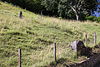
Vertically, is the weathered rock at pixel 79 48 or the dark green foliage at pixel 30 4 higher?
the dark green foliage at pixel 30 4

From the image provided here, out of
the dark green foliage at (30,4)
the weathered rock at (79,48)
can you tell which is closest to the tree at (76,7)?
the dark green foliage at (30,4)

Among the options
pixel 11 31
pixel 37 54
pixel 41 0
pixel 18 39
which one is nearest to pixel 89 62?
pixel 37 54

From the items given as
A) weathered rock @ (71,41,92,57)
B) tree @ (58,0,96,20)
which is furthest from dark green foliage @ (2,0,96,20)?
weathered rock @ (71,41,92,57)

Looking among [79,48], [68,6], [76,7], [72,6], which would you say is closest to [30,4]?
[68,6]

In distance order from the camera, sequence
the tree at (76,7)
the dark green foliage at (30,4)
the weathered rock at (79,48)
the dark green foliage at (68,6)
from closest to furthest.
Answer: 1. the weathered rock at (79,48)
2. the tree at (76,7)
3. the dark green foliage at (68,6)
4. the dark green foliage at (30,4)

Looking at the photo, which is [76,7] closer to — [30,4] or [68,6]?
[68,6]

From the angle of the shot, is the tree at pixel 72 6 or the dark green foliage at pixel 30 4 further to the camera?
the dark green foliage at pixel 30 4

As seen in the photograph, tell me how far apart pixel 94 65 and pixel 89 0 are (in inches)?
1012

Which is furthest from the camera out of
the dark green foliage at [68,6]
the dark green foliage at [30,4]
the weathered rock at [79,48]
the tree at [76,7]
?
the dark green foliage at [30,4]

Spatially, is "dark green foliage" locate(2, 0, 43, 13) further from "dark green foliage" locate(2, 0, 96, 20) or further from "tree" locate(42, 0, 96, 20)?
"tree" locate(42, 0, 96, 20)

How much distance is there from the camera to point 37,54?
24.7ft

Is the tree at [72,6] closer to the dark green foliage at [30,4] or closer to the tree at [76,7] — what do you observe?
the tree at [76,7]

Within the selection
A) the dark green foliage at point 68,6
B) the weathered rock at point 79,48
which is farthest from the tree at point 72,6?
the weathered rock at point 79,48

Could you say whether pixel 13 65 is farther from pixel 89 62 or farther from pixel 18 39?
pixel 89 62
